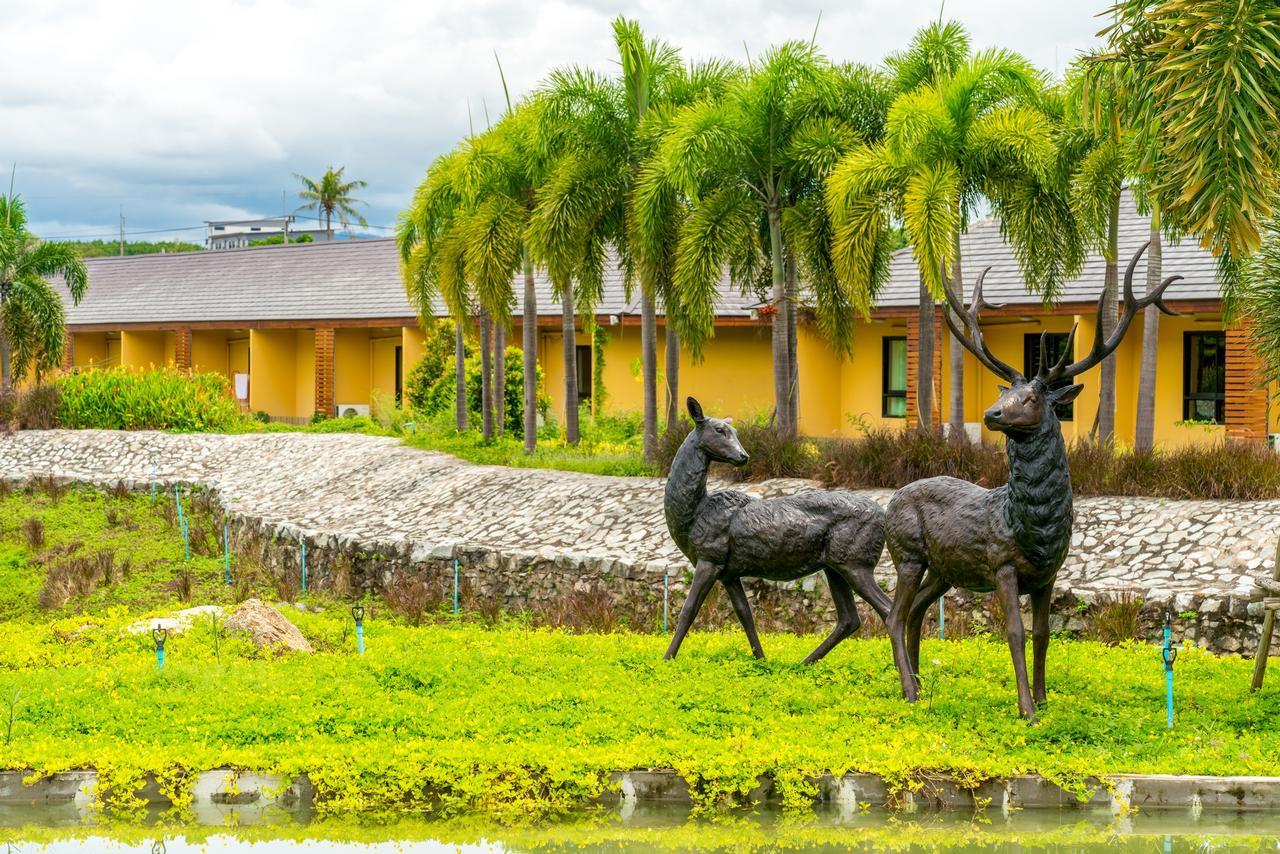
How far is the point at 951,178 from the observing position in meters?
17.1

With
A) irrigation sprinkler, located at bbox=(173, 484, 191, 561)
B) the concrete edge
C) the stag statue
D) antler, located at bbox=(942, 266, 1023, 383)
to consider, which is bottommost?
irrigation sprinkler, located at bbox=(173, 484, 191, 561)

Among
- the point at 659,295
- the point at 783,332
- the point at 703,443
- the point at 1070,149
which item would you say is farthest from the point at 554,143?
the point at 703,443

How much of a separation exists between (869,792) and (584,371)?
83.5 ft

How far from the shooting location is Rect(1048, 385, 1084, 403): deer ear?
27.2ft

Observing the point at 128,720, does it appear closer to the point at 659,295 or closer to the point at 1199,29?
the point at 1199,29

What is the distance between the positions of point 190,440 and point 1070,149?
18.2 meters

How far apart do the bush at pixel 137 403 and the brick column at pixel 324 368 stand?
5942 mm

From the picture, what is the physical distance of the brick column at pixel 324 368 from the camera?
36.1m

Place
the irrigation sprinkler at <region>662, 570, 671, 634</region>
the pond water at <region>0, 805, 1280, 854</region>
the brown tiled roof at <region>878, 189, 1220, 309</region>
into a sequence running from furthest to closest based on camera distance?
1. the brown tiled roof at <region>878, 189, 1220, 309</region>
2. the irrigation sprinkler at <region>662, 570, 671, 634</region>
3. the pond water at <region>0, 805, 1280, 854</region>

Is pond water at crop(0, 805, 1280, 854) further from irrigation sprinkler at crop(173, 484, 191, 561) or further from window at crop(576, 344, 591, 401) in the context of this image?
window at crop(576, 344, 591, 401)

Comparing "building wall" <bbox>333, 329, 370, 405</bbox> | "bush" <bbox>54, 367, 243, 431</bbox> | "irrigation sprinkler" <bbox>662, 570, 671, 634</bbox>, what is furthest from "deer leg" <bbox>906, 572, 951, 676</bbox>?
"building wall" <bbox>333, 329, 370, 405</bbox>

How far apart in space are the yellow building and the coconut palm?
145cm

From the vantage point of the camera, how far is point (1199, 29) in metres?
10.6

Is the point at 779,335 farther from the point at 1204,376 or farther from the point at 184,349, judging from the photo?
the point at 184,349
